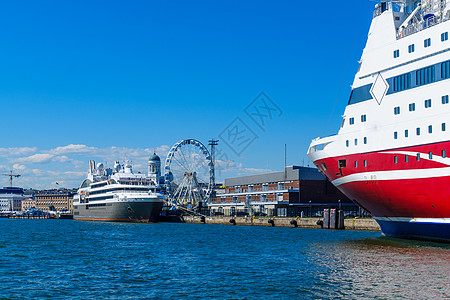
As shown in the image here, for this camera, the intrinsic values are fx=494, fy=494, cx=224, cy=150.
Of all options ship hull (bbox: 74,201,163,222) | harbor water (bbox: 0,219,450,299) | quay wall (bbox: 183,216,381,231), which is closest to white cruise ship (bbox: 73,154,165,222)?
ship hull (bbox: 74,201,163,222)

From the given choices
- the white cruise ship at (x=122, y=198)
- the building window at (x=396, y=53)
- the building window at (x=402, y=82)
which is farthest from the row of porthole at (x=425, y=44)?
the white cruise ship at (x=122, y=198)

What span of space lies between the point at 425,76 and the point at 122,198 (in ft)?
263

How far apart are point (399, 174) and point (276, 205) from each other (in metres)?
75.2

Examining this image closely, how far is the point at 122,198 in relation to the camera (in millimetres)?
108125

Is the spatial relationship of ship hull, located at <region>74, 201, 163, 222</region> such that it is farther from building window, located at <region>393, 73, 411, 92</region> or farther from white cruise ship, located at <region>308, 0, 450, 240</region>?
building window, located at <region>393, 73, 411, 92</region>

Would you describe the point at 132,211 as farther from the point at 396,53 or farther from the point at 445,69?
the point at 445,69

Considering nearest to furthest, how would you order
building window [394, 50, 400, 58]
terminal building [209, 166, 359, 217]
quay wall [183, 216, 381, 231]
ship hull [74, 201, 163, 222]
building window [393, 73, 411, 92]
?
1. building window [393, 73, 411, 92]
2. building window [394, 50, 400, 58]
3. quay wall [183, 216, 381, 231]
4. ship hull [74, 201, 163, 222]
5. terminal building [209, 166, 359, 217]

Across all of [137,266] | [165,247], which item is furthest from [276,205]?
[137,266]

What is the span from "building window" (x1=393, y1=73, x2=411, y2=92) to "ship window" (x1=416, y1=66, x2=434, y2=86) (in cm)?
95

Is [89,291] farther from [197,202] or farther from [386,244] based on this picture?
[197,202]

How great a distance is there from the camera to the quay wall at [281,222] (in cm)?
7075

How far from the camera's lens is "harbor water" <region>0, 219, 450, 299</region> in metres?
24.7

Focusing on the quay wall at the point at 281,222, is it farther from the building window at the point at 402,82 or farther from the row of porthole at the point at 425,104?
the building window at the point at 402,82

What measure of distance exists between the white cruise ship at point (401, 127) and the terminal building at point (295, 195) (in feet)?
192
